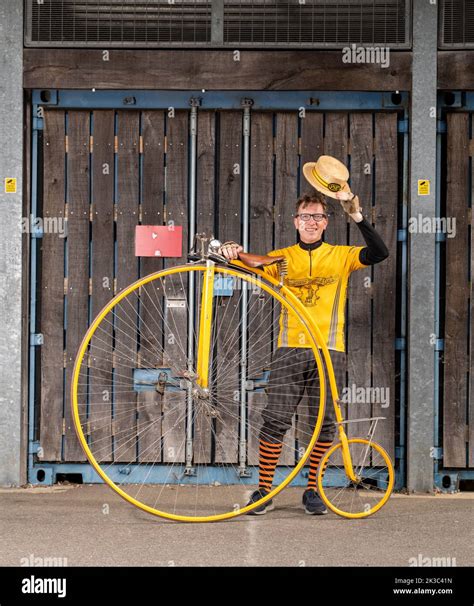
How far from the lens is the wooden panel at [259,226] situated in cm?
786

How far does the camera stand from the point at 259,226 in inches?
311

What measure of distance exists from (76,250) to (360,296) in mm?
2130

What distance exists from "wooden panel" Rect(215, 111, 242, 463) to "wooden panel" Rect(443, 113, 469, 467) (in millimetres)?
1543

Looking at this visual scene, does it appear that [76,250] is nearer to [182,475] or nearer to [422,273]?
[182,475]

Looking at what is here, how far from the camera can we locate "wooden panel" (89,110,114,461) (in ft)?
25.9

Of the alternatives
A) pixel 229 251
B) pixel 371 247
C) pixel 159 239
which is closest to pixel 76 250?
pixel 159 239

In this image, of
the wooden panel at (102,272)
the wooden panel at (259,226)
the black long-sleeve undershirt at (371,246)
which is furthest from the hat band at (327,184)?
the wooden panel at (102,272)

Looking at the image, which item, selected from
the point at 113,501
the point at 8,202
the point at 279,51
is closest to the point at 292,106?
the point at 279,51

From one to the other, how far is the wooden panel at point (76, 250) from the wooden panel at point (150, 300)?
1.40 ft

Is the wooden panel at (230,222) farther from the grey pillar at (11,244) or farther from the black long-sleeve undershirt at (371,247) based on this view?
the grey pillar at (11,244)

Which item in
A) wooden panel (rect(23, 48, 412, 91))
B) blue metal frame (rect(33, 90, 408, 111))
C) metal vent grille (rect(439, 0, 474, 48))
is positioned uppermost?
metal vent grille (rect(439, 0, 474, 48))

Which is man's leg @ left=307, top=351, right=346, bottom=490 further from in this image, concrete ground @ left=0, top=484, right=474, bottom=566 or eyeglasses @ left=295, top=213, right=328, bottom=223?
eyeglasses @ left=295, top=213, right=328, bottom=223

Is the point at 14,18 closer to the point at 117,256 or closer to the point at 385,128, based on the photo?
the point at 117,256

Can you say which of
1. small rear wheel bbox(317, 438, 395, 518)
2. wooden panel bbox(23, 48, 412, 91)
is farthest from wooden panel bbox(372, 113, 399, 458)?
wooden panel bbox(23, 48, 412, 91)
